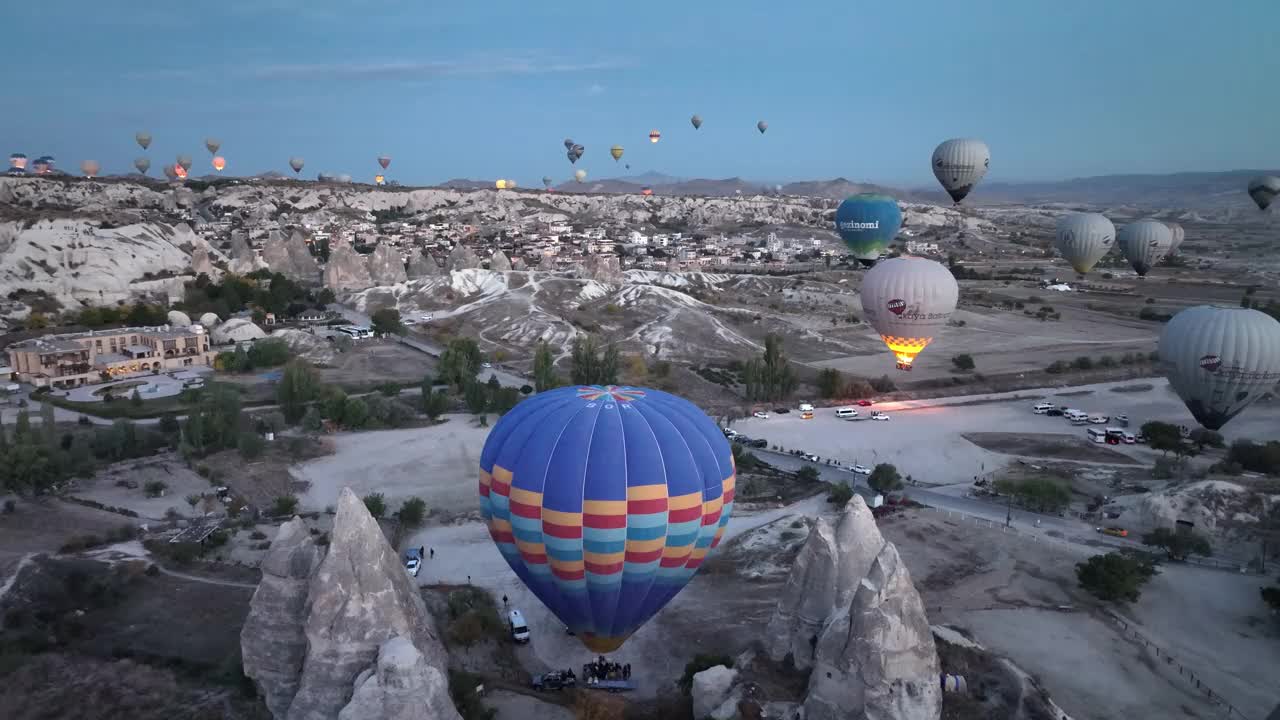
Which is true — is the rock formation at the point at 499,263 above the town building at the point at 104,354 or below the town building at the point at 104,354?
above

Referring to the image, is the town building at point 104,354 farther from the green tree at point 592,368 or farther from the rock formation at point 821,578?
the rock formation at point 821,578

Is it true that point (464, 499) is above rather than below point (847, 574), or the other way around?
below

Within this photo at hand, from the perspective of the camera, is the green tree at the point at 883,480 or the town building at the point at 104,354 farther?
the town building at the point at 104,354

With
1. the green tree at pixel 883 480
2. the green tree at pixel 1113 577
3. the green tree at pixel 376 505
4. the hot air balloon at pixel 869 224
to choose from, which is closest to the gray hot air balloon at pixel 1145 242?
the hot air balloon at pixel 869 224

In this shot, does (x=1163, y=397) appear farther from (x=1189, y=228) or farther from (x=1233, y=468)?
(x=1189, y=228)

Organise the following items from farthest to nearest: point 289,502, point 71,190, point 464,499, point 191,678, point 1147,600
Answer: point 71,190
point 464,499
point 289,502
point 1147,600
point 191,678

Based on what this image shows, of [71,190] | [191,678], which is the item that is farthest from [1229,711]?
[71,190]

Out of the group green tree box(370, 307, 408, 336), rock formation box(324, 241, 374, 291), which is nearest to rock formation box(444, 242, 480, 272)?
rock formation box(324, 241, 374, 291)
